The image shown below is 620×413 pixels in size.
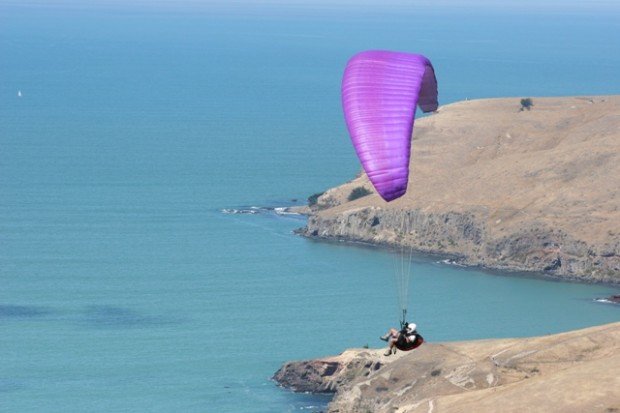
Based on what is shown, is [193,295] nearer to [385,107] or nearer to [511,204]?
[511,204]

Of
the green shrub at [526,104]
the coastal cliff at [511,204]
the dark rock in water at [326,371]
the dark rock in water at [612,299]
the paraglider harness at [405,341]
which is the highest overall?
the green shrub at [526,104]

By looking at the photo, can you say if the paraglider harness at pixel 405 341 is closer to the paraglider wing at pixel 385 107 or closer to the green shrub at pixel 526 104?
the paraglider wing at pixel 385 107

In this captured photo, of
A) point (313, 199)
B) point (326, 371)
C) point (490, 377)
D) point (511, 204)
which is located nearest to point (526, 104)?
point (313, 199)

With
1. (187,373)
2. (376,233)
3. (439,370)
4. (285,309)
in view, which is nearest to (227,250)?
(376,233)

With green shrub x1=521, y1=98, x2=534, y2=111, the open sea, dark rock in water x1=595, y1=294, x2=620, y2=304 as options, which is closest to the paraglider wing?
the open sea

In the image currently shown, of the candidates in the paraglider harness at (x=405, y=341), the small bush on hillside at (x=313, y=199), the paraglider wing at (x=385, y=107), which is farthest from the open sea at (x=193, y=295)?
the paraglider harness at (x=405, y=341)

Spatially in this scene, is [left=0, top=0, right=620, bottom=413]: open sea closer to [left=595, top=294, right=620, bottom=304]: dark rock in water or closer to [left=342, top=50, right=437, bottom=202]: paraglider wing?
[left=595, top=294, right=620, bottom=304]: dark rock in water
